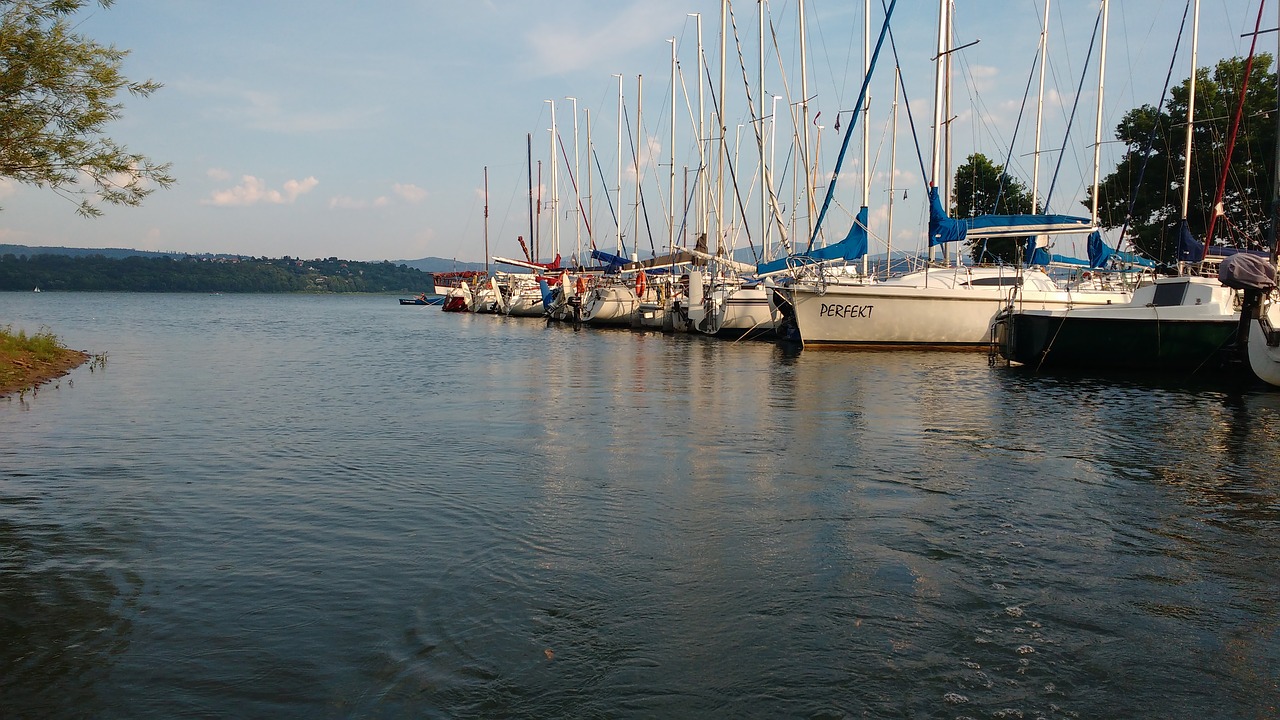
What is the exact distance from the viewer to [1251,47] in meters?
26.1

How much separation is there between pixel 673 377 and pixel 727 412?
742 centimetres

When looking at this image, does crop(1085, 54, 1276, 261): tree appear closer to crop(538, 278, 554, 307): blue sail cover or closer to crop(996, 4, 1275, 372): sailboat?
crop(996, 4, 1275, 372): sailboat

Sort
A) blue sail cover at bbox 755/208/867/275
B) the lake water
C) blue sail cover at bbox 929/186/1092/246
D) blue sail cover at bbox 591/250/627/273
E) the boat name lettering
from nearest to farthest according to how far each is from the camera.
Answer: the lake water, blue sail cover at bbox 929/186/1092/246, the boat name lettering, blue sail cover at bbox 755/208/867/275, blue sail cover at bbox 591/250/627/273

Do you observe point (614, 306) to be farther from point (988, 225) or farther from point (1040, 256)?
point (988, 225)

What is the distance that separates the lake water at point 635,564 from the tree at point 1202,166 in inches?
1374

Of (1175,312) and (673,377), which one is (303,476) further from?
(1175,312)

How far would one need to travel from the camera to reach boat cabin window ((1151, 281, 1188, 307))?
2444 cm

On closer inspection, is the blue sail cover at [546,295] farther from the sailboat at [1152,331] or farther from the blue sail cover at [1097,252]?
the sailboat at [1152,331]

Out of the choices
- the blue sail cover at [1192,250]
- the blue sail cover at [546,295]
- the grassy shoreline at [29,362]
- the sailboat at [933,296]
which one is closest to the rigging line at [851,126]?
the sailboat at [933,296]

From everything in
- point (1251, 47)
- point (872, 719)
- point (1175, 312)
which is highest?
point (1251, 47)

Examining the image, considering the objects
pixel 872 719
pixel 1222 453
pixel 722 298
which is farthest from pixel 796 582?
pixel 722 298

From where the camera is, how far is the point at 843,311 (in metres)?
33.2

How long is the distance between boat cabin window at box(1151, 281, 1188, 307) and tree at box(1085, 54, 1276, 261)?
21.4 metres

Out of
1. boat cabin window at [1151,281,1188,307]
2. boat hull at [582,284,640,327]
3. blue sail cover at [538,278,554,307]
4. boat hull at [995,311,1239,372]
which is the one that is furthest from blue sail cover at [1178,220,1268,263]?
blue sail cover at [538,278,554,307]
